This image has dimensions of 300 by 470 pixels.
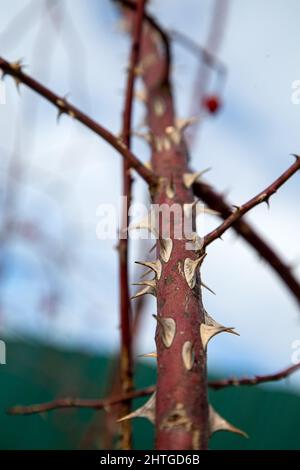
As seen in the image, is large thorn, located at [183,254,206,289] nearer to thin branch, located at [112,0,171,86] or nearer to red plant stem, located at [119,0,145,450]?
red plant stem, located at [119,0,145,450]

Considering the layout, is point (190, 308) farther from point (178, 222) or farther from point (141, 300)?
point (141, 300)

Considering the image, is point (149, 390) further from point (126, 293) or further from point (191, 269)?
point (191, 269)

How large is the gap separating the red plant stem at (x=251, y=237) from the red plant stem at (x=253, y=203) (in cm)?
38

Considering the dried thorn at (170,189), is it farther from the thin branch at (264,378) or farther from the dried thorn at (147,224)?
the thin branch at (264,378)

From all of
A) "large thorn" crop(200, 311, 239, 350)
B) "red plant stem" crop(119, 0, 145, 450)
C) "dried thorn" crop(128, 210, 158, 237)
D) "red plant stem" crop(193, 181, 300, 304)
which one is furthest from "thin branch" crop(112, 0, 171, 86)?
"large thorn" crop(200, 311, 239, 350)

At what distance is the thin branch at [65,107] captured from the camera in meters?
0.72

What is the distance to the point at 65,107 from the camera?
73 centimetres

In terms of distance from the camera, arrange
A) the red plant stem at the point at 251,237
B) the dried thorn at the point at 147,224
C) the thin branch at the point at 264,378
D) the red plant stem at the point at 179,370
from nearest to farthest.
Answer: the red plant stem at the point at 179,370
the dried thorn at the point at 147,224
the thin branch at the point at 264,378
the red plant stem at the point at 251,237

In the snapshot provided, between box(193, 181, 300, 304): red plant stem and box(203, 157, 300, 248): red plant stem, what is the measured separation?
1.26 feet

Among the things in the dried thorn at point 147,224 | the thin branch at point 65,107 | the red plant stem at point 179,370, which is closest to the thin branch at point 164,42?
the thin branch at point 65,107

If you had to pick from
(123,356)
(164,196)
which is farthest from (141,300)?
(164,196)

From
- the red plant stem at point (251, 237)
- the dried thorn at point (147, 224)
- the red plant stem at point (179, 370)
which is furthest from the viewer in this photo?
the red plant stem at point (251, 237)

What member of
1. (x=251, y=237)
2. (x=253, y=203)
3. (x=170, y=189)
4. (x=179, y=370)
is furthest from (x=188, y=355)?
(x=251, y=237)

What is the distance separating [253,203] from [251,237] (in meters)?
0.55
